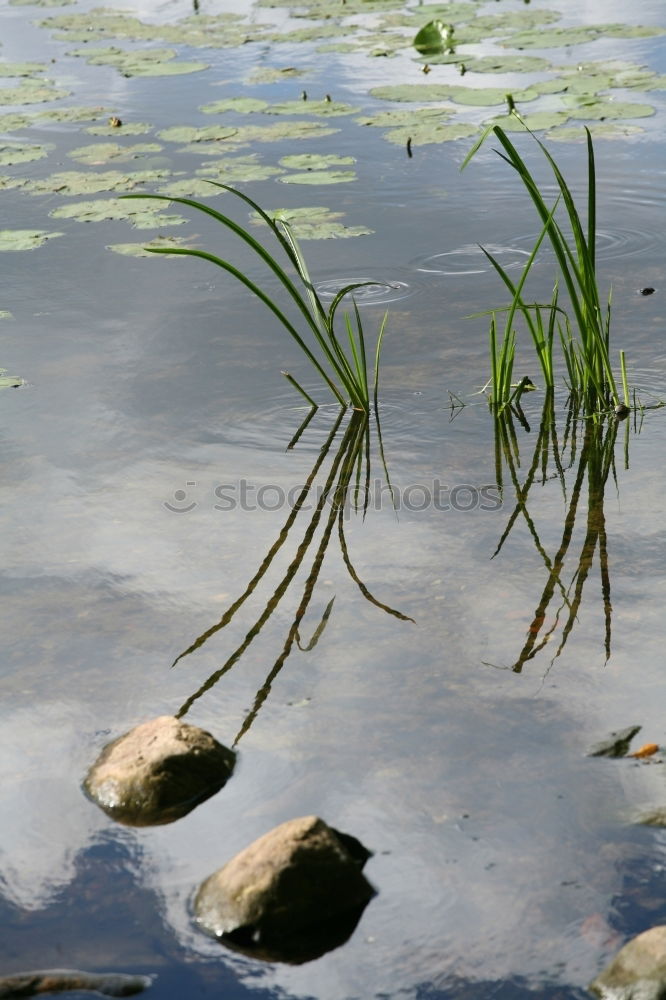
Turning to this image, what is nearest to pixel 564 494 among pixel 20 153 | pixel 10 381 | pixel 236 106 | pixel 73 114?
pixel 10 381

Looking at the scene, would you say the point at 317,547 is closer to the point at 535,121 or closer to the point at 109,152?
the point at 535,121

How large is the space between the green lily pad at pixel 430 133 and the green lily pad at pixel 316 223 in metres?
1.17

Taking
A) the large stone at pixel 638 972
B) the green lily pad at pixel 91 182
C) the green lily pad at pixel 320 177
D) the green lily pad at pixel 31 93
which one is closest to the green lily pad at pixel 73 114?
the green lily pad at pixel 31 93

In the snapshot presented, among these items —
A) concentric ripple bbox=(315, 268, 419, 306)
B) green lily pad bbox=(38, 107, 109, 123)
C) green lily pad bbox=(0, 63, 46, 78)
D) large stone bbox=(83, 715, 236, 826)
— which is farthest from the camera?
green lily pad bbox=(0, 63, 46, 78)

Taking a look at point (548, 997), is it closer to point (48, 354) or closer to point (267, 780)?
point (267, 780)

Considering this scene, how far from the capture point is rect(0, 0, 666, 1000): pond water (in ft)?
6.04

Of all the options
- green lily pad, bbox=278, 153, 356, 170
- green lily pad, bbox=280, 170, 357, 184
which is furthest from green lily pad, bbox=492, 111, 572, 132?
green lily pad, bbox=280, 170, 357, 184

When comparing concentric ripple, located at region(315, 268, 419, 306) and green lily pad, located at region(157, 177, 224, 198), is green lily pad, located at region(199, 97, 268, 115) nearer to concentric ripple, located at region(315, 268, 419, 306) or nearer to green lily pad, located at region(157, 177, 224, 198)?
green lily pad, located at region(157, 177, 224, 198)

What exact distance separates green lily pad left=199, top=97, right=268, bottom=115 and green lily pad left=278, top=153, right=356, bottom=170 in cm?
118

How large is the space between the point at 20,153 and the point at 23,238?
162 centimetres

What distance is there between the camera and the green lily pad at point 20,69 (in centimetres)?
868

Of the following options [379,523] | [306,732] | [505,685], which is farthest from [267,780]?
[379,523]

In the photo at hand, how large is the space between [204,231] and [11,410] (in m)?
1.82

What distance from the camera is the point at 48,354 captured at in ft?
13.3
